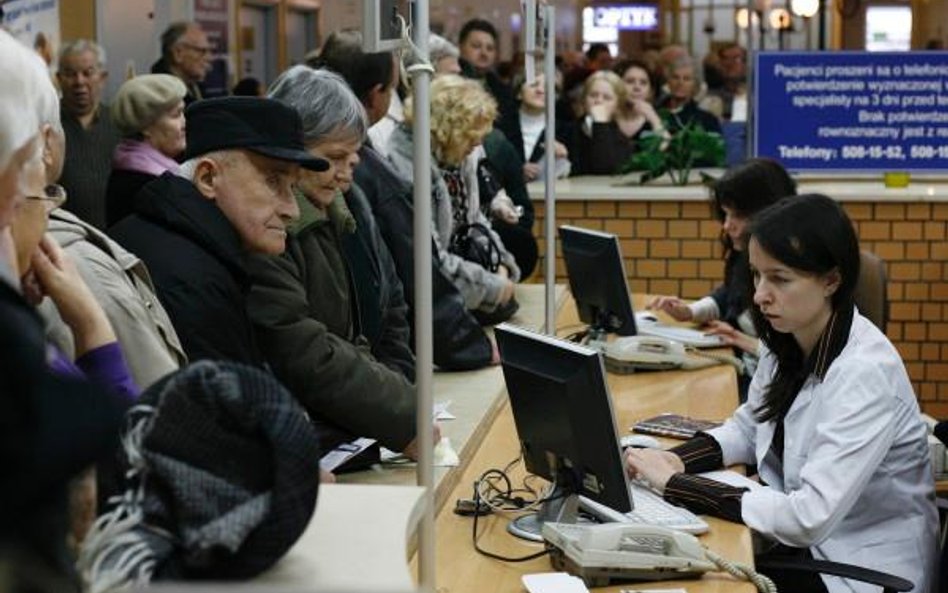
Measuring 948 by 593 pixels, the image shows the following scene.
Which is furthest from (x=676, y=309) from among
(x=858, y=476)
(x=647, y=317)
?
(x=858, y=476)

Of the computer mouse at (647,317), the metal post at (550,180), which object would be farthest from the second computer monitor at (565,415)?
the computer mouse at (647,317)

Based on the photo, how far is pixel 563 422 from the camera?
3.27m

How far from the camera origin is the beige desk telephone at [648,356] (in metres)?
5.34

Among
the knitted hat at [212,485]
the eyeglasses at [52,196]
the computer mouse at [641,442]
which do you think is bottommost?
the computer mouse at [641,442]

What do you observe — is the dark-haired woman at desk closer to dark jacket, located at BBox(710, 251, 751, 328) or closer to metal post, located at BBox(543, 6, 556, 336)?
dark jacket, located at BBox(710, 251, 751, 328)

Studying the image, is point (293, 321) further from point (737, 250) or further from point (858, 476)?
point (737, 250)

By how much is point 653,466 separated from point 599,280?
2.00 meters

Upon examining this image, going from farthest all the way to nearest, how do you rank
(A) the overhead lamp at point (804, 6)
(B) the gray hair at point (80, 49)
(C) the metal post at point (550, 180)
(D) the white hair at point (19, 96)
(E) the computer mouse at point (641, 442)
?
(A) the overhead lamp at point (804, 6), (B) the gray hair at point (80, 49), (C) the metal post at point (550, 180), (E) the computer mouse at point (641, 442), (D) the white hair at point (19, 96)

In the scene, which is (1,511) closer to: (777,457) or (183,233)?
(183,233)

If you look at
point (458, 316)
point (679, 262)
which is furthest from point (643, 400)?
point (679, 262)

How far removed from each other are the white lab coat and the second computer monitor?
1.49 ft

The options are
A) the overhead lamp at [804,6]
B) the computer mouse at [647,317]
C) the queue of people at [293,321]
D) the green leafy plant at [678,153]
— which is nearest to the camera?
the queue of people at [293,321]

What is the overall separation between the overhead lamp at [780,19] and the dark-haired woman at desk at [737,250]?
36.1 ft

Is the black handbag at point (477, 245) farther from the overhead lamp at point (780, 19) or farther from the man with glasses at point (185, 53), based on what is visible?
the overhead lamp at point (780, 19)
